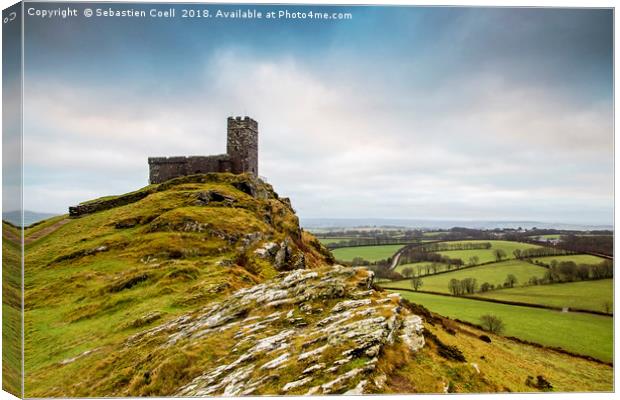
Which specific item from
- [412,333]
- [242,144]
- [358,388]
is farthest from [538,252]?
[242,144]

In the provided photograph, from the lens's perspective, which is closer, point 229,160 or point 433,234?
point 229,160

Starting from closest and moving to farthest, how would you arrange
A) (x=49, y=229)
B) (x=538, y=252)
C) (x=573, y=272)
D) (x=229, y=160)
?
(x=573, y=272) < (x=49, y=229) < (x=538, y=252) < (x=229, y=160)

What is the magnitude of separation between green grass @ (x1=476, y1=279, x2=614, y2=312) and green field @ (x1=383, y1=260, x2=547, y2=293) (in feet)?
4.36

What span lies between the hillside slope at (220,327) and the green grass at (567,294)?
3.05 meters

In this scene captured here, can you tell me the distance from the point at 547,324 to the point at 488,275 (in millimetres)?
15615

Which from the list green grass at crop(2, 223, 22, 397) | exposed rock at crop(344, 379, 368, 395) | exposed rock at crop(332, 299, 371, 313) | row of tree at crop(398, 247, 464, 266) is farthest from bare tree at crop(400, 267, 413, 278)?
green grass at crop(2, 223, 22, 397)

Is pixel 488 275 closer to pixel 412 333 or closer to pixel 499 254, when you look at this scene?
pixel 499 254

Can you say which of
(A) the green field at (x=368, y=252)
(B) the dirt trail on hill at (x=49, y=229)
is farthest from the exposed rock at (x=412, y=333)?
(A) the green field at (x=368, y=252)

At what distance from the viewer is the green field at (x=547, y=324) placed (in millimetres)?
17062

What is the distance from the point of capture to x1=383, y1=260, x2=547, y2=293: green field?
3222 cm

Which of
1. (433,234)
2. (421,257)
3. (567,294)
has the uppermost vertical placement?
(433,234)

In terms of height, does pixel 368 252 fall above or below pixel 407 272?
above

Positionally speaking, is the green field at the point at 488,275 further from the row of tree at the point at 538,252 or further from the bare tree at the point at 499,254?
the row of tree at the point at 538,252

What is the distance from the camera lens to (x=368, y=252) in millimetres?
59500
